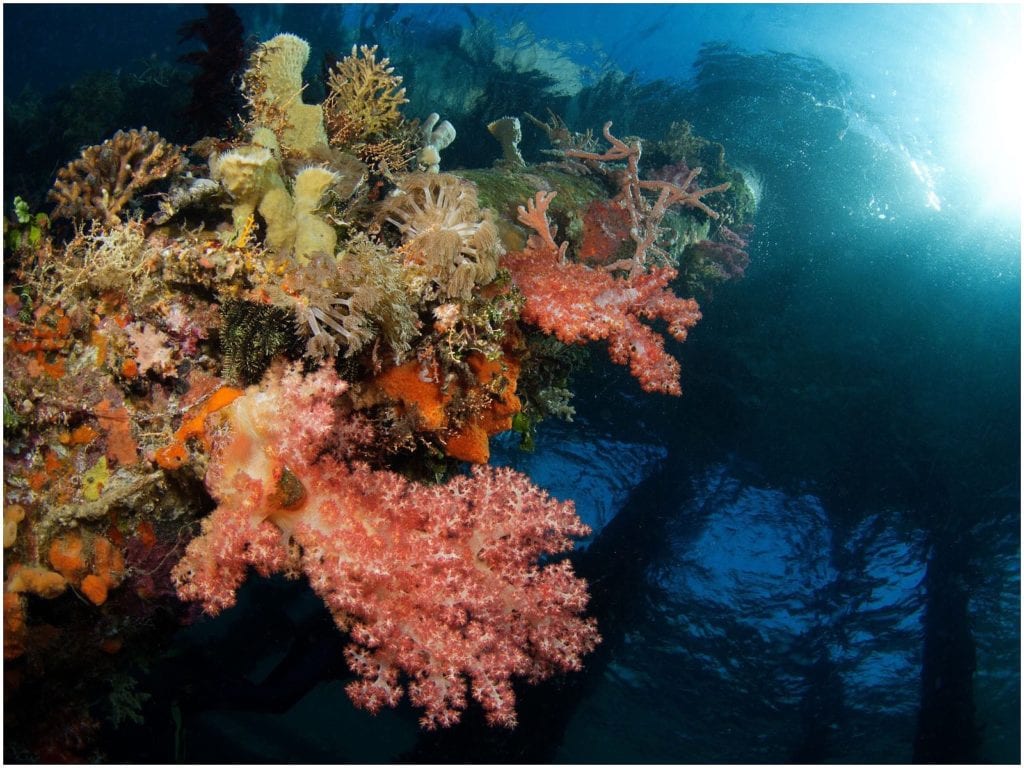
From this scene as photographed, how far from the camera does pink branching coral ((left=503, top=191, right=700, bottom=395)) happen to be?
397 centimetres

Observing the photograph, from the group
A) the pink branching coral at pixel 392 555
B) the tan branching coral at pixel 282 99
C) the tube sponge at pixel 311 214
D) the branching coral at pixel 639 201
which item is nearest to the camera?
the pink branching coral at pixel 392 555

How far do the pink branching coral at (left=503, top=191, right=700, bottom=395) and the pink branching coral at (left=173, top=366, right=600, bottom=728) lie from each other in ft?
4.11

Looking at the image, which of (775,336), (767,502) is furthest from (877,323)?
(767,502)

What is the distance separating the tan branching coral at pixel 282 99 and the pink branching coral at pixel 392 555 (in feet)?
6.89

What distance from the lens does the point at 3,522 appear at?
9.05 feet

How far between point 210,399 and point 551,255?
2.81m

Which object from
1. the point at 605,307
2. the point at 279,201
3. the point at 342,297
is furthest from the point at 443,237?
the point at 605,307

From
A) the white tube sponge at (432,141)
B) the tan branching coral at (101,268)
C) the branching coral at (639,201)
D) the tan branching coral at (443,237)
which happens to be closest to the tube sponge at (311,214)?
the tan branching coral at (443,237)

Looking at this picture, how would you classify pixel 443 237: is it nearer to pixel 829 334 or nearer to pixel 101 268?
pixel 101 268

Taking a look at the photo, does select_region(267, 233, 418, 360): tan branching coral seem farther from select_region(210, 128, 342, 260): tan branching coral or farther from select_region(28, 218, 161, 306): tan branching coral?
select_region(28, 218, 161, 306): tan branching coral

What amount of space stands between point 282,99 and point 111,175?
1372 millimetres

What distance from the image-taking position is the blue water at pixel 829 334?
12.0m

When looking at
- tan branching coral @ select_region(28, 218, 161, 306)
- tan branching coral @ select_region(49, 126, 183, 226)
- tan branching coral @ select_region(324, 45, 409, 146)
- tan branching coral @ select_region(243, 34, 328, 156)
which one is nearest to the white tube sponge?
tan branching coral @ select_region(324, 45, 409, 146)

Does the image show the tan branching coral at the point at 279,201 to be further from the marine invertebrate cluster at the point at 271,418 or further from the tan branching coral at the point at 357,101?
the tan branching coral at the point at 357,101
